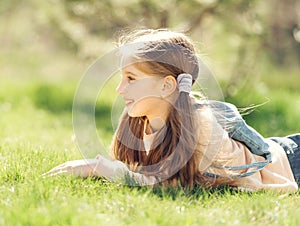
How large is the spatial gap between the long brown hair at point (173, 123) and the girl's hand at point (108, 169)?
5.2 inches

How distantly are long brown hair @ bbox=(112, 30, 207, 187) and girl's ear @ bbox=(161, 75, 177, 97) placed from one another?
0.03 metres

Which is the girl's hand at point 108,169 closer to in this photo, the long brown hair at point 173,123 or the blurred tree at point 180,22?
the long brown hair at point 173,123

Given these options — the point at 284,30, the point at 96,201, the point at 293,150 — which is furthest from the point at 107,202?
the point at 284,30

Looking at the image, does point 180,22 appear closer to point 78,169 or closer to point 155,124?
point 155,124

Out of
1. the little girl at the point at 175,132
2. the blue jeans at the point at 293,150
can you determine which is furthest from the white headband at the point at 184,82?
the blue jeans at the point at 293,150

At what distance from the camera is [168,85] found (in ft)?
8.67

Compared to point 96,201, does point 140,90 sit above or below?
above

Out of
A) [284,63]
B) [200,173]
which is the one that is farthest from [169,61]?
[284,63]

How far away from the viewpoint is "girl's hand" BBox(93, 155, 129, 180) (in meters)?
2.56

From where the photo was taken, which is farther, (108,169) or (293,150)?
(293,150)

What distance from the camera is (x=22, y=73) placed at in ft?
33.7

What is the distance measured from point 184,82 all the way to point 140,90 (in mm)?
203

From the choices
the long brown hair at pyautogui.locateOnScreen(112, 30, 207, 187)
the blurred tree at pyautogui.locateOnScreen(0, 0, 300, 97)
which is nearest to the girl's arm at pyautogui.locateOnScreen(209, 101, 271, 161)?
the long brown hair at pyautogui.locateOnScreen(112, 30, 207, 187)

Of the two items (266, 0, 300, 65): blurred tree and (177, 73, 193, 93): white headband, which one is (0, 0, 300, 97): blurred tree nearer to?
(266, 0, 300, 65): blurred tree
